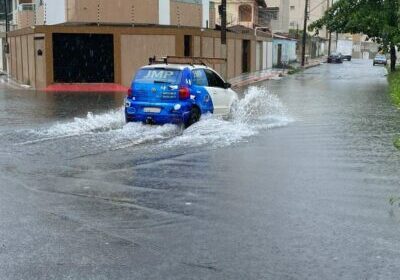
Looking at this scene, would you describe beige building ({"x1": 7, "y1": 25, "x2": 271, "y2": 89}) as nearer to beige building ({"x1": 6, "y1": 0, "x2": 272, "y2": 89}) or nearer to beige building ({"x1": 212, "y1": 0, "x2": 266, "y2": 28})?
beige building ({"x1": 6, "y1": 0, "x2": 272, "y2": 89})

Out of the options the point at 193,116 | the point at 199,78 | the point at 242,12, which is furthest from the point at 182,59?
the point at 242,12

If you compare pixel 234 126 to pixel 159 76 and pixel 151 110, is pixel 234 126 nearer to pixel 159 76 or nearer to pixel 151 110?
pixel 151 110

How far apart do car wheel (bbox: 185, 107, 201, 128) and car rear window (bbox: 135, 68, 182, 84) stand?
0.83 metres

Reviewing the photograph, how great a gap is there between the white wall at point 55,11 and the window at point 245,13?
3310cm

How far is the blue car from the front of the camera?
14039mm

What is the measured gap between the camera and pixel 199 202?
7.68 m

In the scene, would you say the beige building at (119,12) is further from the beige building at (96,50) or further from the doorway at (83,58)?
the beige building at (96,50)

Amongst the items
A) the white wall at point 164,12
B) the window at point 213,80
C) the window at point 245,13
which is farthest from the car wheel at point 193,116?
the window at point 245,13

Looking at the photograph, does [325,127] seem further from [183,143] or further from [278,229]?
[278,229]

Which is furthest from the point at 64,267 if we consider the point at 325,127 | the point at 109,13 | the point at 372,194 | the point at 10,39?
the point at 10,39

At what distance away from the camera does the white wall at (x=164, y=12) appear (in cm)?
3275

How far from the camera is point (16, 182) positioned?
28.9 ft

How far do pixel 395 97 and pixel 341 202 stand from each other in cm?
1738

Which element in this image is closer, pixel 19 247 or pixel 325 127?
pixel 19 247
